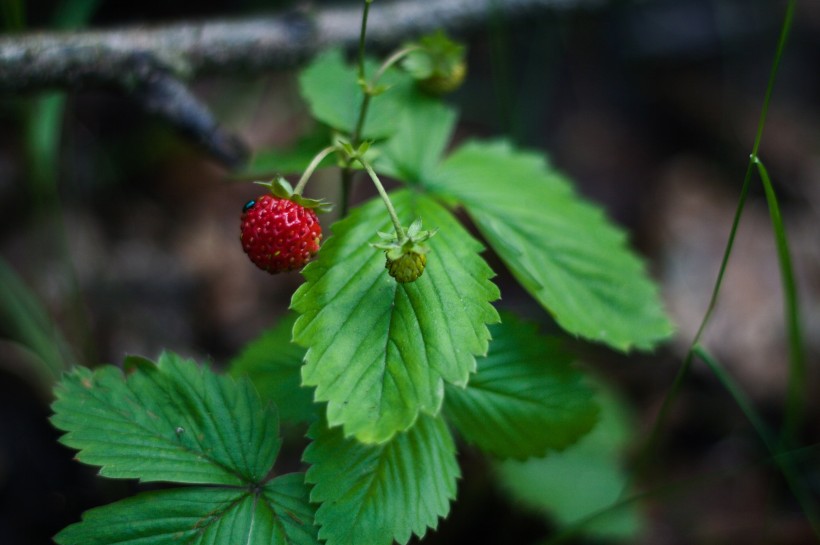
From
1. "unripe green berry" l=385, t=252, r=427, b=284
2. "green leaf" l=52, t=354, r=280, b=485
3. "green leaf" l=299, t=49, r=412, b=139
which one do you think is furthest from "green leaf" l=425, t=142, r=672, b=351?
"green leaf" l=52, t=354, r=280, b=485

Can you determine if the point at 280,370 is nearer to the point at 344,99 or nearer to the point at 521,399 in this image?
the point at 521,399

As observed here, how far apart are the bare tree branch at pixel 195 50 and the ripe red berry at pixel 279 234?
726mm

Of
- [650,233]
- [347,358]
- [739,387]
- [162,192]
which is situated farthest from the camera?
[650,233]

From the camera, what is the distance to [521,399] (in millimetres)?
1343

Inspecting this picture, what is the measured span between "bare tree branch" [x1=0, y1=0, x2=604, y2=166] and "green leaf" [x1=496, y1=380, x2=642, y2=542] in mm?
1262

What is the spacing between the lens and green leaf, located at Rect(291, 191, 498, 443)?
106 cm

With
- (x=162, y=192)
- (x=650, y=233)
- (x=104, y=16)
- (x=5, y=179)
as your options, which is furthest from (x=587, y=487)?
(x=104, y=16)

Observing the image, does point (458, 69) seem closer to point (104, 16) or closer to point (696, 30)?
point (104, 16)

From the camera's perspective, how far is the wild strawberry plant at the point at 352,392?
42.7 inches

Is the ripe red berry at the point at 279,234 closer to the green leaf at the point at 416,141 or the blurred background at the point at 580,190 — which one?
the green leaf at the point at 416,141

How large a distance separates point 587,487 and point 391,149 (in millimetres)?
1218

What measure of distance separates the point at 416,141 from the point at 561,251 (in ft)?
1.40

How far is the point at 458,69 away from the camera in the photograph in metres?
1.62

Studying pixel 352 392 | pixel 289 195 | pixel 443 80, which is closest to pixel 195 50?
pixel 443 80
